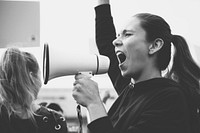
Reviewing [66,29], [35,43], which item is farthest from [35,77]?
[66,29]

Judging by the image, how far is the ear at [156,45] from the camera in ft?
3.47

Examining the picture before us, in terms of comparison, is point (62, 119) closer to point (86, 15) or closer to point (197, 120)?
point (197, 120)

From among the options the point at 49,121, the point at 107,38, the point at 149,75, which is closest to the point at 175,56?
the point at 149,75

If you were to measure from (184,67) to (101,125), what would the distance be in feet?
1.39

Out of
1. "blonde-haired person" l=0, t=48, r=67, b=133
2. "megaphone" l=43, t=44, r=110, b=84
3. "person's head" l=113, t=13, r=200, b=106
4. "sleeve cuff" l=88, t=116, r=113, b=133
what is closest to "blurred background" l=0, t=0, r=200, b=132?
"blonde-haired person" l=0, t=48, r=67, b=133

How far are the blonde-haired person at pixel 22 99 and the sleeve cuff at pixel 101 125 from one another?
0.56 metres

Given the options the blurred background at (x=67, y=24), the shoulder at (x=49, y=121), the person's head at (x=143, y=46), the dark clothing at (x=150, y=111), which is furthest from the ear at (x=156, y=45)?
the blurred background at (x=67, y=24)

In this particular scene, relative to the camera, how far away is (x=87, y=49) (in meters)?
2.08

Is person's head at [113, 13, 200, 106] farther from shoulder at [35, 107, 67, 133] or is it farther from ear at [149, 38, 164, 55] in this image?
shoulder at [35, 107, 67, 133]

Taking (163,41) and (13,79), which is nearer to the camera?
(163,41)

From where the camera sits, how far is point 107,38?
1.29m

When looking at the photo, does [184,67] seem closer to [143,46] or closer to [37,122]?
[143,46]

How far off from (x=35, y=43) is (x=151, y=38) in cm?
110

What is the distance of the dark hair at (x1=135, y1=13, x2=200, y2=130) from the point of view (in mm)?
1066
